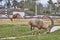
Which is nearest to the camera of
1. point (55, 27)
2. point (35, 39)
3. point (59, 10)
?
point (35, 39)

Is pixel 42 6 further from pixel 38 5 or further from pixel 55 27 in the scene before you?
pixel 55 27

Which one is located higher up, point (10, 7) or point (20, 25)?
point (10, 7)

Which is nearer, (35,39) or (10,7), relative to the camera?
(35,39)

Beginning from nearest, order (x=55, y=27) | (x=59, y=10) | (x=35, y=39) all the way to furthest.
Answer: (x=35, y=39) → (x=55, y=27) → (x=59, y=10)

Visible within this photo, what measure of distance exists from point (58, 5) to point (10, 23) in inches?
87.5

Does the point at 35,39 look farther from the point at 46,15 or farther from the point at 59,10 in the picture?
the point at 59,10

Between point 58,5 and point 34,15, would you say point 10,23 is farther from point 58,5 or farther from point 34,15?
point 58,5

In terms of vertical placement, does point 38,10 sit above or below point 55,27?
above

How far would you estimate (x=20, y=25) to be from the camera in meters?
8.12

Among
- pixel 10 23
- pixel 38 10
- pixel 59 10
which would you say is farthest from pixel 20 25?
pixel 59 10

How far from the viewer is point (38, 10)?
8.38m

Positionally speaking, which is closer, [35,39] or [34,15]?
[35,39]

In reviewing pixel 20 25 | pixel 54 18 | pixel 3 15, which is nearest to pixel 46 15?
pixel 54 18

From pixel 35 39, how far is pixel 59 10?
284cm
